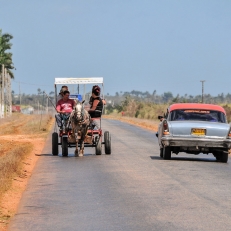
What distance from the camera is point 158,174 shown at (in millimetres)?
17859

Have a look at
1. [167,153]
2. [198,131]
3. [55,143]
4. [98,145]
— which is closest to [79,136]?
[98,145]

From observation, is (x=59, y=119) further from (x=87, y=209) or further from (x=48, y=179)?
(x=87, y=209)

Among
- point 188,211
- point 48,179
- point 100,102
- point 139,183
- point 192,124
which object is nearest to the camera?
point 188,211

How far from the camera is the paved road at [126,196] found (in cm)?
1069

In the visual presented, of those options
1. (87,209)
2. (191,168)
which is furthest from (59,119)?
(87,209)

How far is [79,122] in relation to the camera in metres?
23.1

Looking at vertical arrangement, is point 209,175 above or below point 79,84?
below

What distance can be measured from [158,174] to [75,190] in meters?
3.64

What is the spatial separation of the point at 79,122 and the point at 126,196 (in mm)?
9655

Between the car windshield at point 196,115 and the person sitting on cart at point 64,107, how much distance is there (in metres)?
3.51

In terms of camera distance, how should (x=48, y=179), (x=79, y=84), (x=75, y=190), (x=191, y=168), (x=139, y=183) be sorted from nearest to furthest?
(x=75, y=190) < (x=139, y=183) < (x=48, y=179) < (x=191, y=168) < (x=79, y=84)

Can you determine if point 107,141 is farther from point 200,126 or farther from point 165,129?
point 200,126

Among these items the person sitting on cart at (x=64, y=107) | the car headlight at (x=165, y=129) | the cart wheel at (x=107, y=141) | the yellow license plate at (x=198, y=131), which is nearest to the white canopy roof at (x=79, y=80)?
the person sitting on cart at (x=64, y=107)

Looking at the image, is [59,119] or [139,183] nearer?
[139,183]
